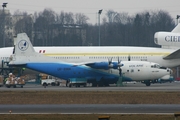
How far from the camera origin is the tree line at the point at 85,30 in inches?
5778

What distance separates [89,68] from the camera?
248 ft

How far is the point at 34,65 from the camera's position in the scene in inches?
2953

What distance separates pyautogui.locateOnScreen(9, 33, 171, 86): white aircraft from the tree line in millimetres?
63394

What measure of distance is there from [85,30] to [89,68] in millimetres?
103618

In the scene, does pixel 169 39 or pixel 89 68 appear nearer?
pixel 89 68

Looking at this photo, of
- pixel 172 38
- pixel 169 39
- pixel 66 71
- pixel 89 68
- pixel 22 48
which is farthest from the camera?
pixel 172 38

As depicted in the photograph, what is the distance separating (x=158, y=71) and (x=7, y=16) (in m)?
110

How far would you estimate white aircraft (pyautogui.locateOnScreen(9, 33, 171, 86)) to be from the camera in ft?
242
